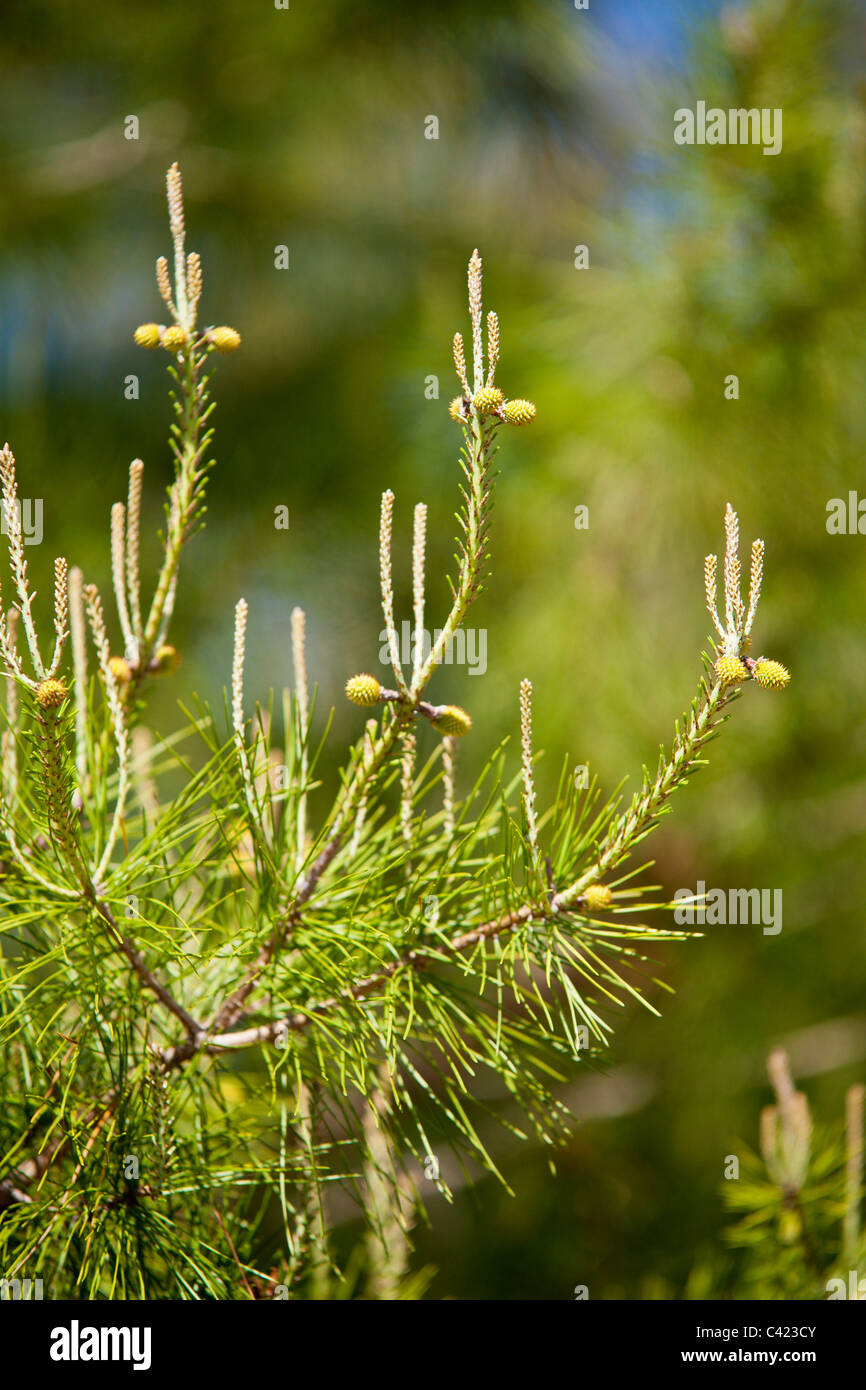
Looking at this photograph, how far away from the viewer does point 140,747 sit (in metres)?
0.64

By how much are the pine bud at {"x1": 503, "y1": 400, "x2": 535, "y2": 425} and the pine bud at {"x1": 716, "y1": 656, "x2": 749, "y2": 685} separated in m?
0.11

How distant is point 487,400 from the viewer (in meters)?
0.37

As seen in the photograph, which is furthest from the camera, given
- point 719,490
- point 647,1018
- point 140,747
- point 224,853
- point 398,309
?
point 398,309

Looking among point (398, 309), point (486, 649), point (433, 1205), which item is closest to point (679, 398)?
point (486, 649)

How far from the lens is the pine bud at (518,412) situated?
14.5 inches

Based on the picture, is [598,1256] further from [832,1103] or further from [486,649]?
[486,649]

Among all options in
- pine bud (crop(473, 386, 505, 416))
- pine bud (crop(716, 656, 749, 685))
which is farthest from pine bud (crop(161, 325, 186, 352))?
pine bud (crop(716, 656, 749, 685))

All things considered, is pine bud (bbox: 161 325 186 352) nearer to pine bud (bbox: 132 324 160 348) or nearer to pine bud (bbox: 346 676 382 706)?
pine bud (bbox: 132 324 160 348)

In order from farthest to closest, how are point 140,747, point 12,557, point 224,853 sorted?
point 140,747
point 224,853
point 12,557

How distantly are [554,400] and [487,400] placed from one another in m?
1.01

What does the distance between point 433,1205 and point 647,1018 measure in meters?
0.62

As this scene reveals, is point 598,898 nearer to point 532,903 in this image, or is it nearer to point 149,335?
point 532,903

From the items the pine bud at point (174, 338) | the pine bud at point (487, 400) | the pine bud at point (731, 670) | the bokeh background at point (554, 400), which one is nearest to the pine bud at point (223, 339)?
the pine bud at point (174, 338)

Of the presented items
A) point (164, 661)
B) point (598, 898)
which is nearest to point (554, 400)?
point (164, 661)
